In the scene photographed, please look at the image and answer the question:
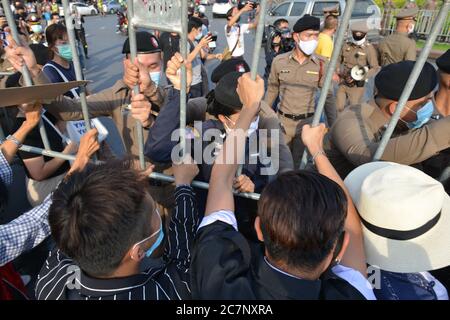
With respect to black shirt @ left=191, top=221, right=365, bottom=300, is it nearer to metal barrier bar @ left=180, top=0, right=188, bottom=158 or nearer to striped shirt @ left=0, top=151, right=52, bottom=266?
metal barrier bar @ left=180, top=0, right=188, bottom=158

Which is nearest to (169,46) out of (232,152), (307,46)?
(307,46)

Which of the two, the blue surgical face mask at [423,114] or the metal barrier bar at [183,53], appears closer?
the metal barrier bar at [183,53]

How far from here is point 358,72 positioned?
14.4ft

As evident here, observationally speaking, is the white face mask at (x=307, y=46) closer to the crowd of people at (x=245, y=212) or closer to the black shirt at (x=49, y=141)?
the crowd of people at (x=245, y=212)

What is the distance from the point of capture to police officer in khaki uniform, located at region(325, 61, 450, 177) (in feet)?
4.54

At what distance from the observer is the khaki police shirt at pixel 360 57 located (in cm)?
455

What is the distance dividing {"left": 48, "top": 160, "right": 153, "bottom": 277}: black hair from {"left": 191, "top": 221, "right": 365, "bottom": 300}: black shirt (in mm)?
235

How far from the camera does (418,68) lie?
1064mm

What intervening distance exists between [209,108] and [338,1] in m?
9.07

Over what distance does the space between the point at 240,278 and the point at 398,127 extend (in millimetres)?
1301

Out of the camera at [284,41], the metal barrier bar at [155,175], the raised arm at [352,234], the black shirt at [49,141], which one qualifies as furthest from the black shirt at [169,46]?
the raised arm at [352,234]

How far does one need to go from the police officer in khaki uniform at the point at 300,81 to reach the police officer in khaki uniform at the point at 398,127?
5.25 feet

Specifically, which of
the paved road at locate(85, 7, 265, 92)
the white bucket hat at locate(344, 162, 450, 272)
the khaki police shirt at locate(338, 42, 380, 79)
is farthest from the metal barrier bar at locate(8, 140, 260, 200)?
the paved road at locate(85, 7, 265, 92)

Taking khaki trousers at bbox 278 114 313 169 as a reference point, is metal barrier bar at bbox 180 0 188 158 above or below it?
above
